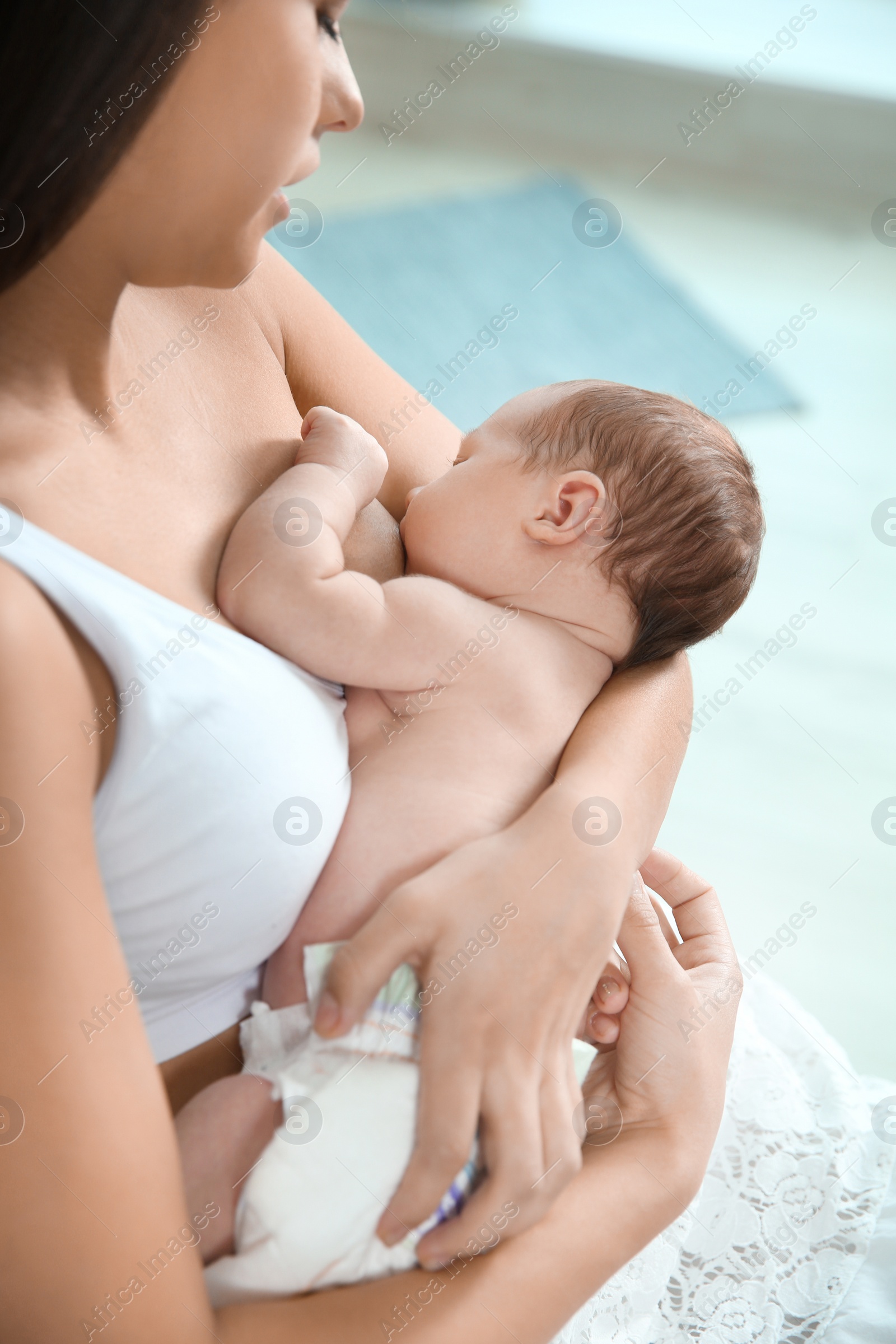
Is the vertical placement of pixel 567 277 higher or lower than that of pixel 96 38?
lower

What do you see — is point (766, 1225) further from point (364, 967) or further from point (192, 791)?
point (192, 791)

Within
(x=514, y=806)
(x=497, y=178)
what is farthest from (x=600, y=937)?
(x=497, y=178)

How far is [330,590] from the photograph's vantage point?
946 mm

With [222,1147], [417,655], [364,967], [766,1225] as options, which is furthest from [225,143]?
[766,1225]

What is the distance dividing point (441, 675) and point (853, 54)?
4609 millimetres

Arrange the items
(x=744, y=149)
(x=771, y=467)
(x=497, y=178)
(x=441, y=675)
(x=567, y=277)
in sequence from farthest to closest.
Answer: (x=744, y=149) < (x=497, y=178) < (x=567, y=277) < (x=771, y=467) < (x=441, y=675)

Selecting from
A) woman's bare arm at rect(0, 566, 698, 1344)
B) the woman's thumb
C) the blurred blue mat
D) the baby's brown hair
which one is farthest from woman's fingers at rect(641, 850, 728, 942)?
the blurred blue mat

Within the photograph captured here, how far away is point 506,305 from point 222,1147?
3129mm

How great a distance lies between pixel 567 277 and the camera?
12.3 ft

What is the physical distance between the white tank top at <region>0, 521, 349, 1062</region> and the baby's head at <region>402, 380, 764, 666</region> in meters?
0.30

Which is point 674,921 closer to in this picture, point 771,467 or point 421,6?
point 771,467

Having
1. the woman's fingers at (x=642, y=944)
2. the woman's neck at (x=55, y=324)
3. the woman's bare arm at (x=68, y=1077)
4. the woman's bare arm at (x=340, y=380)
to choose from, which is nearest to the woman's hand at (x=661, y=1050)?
the woman's fingers at (x=642, y=944)

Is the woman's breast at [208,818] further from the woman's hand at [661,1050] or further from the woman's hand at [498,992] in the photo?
the woman's hand at [661,1050]

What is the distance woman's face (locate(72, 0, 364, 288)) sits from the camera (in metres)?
0.75
